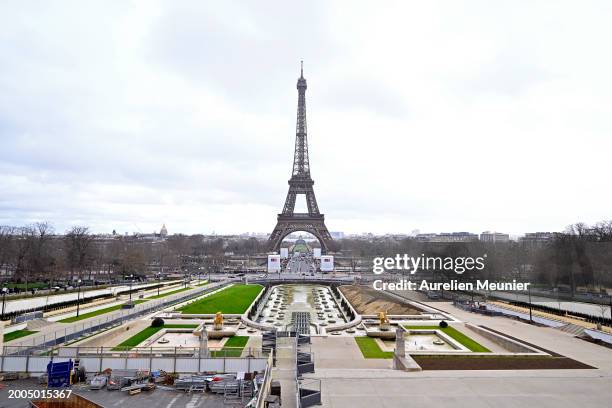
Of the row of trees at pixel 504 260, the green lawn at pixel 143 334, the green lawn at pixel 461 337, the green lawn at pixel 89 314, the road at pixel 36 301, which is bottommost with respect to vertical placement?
the green lawn at pixel 143 334

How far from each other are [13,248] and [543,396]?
87293 millimetres

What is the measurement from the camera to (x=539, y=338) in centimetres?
3002

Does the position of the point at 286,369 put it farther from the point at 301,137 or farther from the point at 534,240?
the point at 534,240

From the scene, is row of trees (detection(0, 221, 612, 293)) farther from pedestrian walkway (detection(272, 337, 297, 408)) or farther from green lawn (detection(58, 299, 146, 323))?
pedestrian walkway (detection(272, 337, 297, 408))

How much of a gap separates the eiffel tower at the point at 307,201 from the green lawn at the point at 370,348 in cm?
6828

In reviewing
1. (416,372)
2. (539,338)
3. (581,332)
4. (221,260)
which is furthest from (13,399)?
(221,260)

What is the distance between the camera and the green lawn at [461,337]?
90.7ft

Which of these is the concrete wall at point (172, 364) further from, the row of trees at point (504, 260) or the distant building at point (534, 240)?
the distant building at point (534, 240)

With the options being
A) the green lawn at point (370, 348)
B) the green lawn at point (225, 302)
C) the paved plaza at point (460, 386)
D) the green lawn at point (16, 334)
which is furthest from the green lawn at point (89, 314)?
the green lawn at point (370, 348)

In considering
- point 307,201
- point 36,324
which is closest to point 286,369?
point 36,324

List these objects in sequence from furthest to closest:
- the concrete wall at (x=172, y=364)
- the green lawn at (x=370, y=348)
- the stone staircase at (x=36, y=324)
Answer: the stone staircase at (x=36, y=324) → the green lawn at (x=370, y=348) → the concrete wall at (x=172, y=364)

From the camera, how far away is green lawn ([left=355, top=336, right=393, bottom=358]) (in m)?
25.7

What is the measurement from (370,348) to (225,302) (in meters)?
23.6

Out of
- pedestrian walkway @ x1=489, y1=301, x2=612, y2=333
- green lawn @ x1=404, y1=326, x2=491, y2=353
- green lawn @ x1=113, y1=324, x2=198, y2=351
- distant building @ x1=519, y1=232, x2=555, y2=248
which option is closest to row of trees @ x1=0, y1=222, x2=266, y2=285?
green lawn @ x1=113, y1=324, x2=198, y2=351
